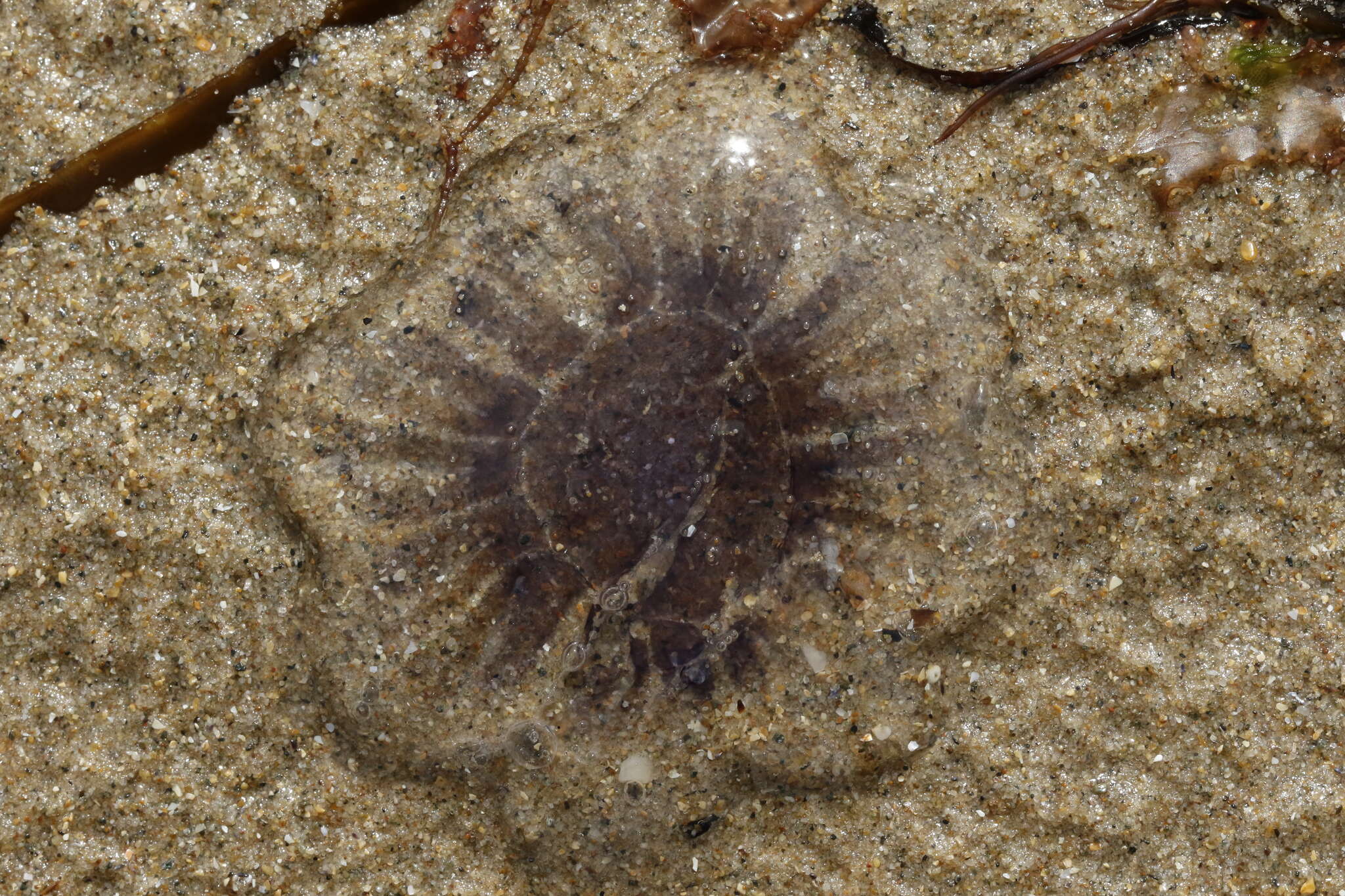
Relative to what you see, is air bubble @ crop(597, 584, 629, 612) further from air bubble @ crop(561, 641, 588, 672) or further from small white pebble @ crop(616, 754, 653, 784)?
small white pebble @ crop(616, 754, 653, 784)

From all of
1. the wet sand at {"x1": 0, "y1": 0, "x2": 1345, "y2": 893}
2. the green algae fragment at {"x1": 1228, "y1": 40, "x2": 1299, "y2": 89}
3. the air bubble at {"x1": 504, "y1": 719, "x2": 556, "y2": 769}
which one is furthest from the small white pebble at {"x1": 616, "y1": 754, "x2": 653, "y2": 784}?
the green algae fragment at {"x1": 1228, "y1": 40, "x2": 1299, "y2": 89}

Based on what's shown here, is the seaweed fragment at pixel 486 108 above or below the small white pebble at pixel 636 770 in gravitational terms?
above

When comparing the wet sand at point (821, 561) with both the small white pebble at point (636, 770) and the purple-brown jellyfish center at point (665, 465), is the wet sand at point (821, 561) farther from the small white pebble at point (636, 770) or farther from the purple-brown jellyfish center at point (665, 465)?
the purple-brown jellyfish center at point (665, 465)

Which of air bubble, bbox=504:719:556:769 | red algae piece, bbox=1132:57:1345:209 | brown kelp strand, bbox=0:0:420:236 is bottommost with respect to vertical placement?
air bubble, bbox=504:719:556:769

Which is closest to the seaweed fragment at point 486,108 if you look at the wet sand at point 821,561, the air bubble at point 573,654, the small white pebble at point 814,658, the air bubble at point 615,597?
the wet sand at point 821,561

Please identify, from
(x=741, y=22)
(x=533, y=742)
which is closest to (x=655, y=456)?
(x=533, y=742)

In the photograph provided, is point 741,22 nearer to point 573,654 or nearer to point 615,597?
point 615,597
